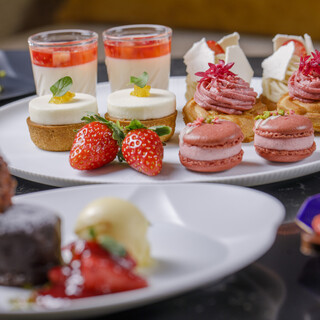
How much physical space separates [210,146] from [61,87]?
68 cm

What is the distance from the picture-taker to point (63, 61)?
9.04 feet

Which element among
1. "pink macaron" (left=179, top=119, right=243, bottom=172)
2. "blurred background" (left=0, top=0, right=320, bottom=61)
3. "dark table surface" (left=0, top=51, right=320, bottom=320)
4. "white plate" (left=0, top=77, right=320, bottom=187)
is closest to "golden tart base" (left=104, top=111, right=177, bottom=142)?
"white plate" (left=0, top=77, right=320, bottom=187)

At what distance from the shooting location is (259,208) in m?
1.41

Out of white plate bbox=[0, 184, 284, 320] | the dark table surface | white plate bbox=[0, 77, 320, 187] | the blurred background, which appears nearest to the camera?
white plate bbox=[0, 184, 284, 320]

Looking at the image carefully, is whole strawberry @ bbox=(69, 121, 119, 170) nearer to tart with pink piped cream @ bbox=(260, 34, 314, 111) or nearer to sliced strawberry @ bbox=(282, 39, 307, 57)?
tart with pink piped cream @ bbox=(260, 34, 314, 111)

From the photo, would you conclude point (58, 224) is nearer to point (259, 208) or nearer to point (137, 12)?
point (259, 208)

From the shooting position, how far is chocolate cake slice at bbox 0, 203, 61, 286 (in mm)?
1216

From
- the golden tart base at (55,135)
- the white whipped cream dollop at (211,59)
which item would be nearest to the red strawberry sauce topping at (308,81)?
the white whipped cream dollop at (211,59)

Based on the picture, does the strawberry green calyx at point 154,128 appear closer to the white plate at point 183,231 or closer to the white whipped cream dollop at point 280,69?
the white plate at point 183,231

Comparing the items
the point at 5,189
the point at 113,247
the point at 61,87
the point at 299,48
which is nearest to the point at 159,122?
the point at 61,87

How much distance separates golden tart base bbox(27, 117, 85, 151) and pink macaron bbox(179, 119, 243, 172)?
52 centimetres

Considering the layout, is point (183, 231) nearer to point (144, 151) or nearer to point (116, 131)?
point (144, 151)

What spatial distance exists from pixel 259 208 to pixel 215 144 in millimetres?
521

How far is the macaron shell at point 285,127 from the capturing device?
6.46 feet
